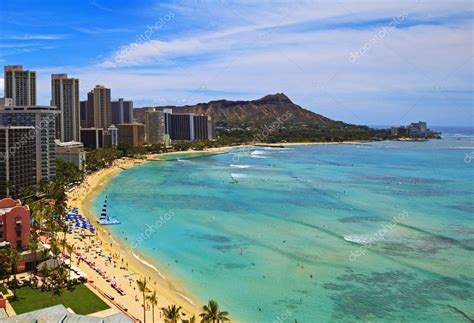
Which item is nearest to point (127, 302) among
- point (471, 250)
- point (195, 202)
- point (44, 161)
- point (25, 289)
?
point (25, 289)

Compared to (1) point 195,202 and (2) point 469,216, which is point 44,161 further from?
(2) point 469,216

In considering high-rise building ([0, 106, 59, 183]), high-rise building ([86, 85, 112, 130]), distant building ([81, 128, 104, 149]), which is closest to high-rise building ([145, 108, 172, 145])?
high-rise building ([86, 85, 112, 130])

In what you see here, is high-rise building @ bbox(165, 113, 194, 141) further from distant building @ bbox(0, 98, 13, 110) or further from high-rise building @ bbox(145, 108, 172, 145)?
distant building @ bbox(0, 98, 13, 110)

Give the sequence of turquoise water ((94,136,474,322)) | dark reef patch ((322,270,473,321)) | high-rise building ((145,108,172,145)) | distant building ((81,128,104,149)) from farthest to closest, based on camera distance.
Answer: high-rise building ((145,108,172,145))
distant building ((81,128,104,149))
turquoise water ((94,136,474,322))
dark reef patch ((322,270,473,321))

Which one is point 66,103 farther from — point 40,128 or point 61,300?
point 61,300

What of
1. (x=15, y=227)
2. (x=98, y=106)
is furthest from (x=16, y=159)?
(x=98, y=106)

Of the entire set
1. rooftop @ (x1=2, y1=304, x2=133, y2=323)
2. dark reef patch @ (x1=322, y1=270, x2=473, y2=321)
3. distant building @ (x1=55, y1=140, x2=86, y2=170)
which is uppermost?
distant building @ (x1=55, y1=140, x2=86, y2=170)

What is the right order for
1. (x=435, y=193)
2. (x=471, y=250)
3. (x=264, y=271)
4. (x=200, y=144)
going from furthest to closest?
(x=200, y=144)
(x=435, y=193)
(x=471, y=250)
(x=264, y=271)
